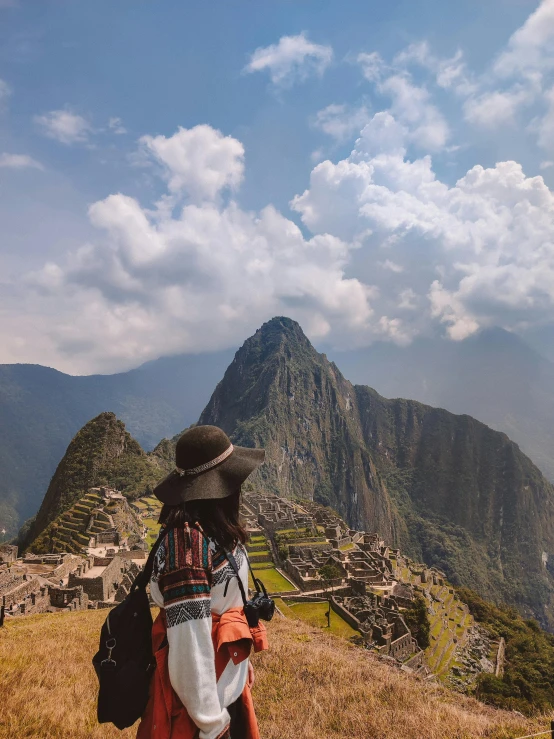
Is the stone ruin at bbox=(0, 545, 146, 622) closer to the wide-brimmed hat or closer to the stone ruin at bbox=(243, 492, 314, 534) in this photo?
the stone ruin at bbox=(243, 492, 314, 534)

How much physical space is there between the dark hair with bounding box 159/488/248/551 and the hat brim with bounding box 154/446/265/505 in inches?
2.2

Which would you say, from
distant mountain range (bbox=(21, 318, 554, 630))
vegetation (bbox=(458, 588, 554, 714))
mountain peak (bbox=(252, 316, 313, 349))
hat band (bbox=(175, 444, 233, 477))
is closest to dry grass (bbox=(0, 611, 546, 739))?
hat band (bbox=(175, 444, 233, 477))

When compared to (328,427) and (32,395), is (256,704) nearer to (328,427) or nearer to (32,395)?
(328,427)

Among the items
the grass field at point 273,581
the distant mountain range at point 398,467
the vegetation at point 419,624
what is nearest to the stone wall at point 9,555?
the grass field at point 273,581

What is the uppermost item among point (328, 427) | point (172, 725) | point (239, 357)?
point (239, 357)

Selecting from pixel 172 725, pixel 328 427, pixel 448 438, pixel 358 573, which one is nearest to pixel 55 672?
pixel 172 725

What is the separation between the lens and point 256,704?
485 cm

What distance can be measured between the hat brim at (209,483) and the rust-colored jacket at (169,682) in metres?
0.54

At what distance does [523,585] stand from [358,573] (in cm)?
9719

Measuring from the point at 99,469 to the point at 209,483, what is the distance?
54.8m

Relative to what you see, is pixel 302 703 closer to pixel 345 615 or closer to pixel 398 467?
pixel 345 615

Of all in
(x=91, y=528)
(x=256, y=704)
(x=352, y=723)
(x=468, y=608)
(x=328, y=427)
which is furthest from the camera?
(x=328, y=427)

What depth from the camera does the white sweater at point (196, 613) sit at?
1.82m

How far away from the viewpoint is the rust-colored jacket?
6.30ft
